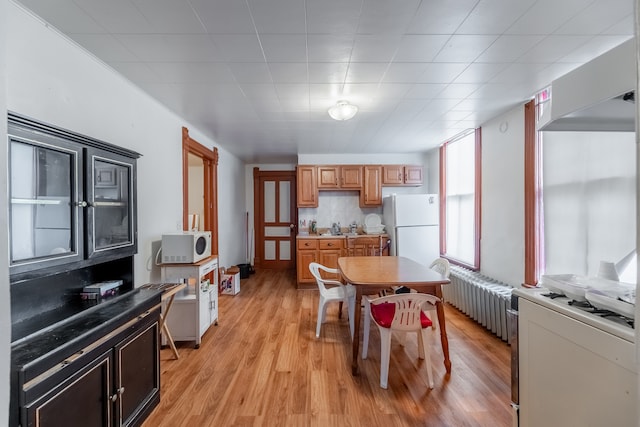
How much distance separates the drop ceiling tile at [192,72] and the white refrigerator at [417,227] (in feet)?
10.0

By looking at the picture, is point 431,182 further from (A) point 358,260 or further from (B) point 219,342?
(B) point 219,342

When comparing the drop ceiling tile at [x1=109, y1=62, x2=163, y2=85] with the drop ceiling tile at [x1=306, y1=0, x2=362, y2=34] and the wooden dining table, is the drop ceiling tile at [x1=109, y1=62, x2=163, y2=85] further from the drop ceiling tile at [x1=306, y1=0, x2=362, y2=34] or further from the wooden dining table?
the wooden dining table

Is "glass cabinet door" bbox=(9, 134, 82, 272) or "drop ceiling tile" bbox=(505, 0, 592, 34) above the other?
"drop ceiling tile" bbox=(505, 0, 592, 34)

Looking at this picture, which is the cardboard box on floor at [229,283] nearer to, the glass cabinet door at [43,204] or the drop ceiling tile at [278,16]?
the glass cabinet door at [43,204]

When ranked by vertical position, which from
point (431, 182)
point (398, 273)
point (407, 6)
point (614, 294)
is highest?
point (407, 6)

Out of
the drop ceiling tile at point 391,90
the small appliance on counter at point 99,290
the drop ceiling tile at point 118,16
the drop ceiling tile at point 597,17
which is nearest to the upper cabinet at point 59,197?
the small appliance on counter at point 99,290

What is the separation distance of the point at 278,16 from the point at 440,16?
3.05 feet

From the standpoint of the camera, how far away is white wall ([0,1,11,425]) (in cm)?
48

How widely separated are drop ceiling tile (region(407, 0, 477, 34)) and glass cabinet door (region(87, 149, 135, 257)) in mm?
2001

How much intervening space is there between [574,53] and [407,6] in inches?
55.7

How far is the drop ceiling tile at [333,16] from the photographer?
145 cm

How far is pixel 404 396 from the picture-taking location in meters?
1.96

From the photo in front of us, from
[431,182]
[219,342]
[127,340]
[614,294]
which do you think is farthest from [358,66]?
[431,182]

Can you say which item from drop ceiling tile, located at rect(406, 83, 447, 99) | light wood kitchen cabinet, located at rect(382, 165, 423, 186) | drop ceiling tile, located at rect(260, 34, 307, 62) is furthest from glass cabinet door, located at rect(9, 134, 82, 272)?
light wood kitchen cabinet, located at rect(382, 165, 423, 186)
